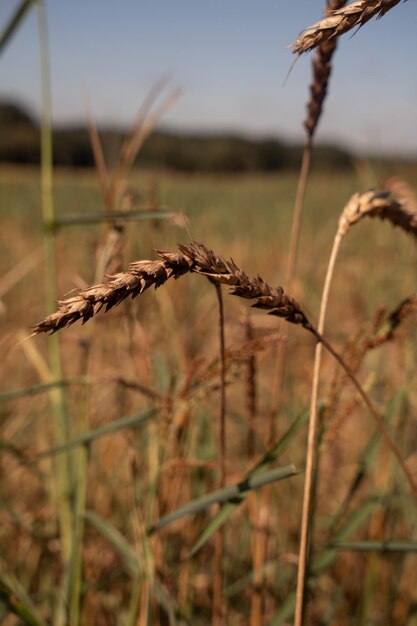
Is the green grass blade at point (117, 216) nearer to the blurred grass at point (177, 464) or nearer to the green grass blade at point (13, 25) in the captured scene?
the blurred grass at point (177, 464)

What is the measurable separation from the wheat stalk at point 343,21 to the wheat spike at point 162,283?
0.34 feet

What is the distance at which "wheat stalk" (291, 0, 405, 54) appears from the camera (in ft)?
0.93

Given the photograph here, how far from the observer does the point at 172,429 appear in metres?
0.67

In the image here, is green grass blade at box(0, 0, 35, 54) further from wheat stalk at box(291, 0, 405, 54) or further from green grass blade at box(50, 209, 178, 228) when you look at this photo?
wheat stalk at box(291, 0, 405, 54)

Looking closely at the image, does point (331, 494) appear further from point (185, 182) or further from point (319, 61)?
point (185, 182)

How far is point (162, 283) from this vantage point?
0.29 metres

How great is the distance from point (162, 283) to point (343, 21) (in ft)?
0.47

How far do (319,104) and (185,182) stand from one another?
10.8 meters

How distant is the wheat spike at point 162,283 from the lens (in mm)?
259

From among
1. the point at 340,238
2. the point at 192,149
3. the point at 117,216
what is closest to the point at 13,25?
the point at 117,216

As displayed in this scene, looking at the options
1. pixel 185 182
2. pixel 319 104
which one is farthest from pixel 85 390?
pixel 185 182

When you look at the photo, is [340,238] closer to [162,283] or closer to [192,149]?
[162,283]

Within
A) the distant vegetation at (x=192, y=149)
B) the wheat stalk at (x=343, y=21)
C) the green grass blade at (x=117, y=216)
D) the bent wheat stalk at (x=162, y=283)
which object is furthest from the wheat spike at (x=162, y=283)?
the distant vegetation at (x=192, y=149)

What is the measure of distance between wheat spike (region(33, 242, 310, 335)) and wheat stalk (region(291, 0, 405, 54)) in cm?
10
